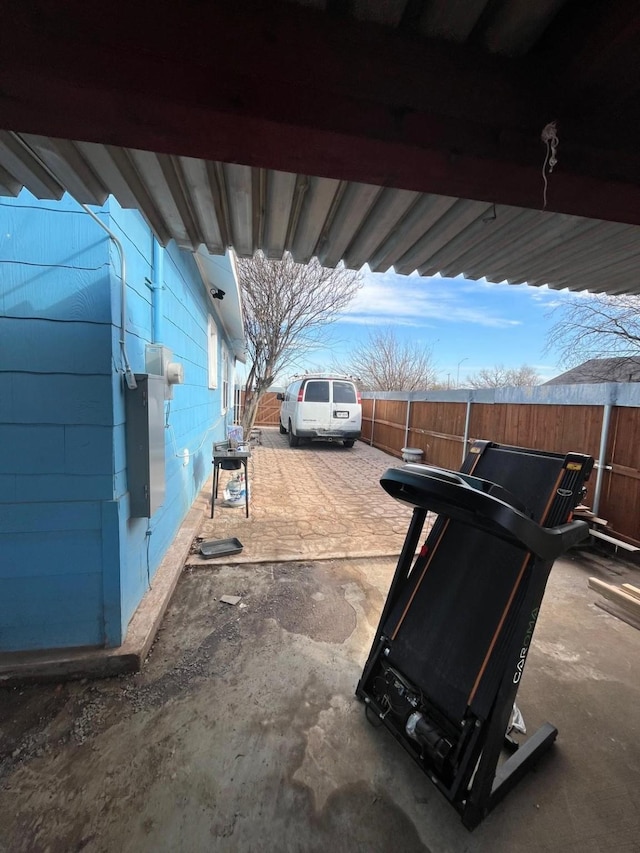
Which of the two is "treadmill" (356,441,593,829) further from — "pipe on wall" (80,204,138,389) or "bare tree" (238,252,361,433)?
"bare tree" (238,252,361,433)

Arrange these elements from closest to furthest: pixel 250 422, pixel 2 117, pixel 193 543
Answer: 1. pixel 2 117
2. pixel 193 543
3. pixel 250 422

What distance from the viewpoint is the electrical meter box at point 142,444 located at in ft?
7.65

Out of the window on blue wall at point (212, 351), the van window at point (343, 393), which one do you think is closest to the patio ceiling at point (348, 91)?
the window on blue wall at point (212, 351)

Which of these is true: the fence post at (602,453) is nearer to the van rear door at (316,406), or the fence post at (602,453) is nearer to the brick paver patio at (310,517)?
the brick paver patio at (310,517)

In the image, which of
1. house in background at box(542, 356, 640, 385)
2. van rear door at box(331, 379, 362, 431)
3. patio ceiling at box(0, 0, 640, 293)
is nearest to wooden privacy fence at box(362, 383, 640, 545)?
van rear door at box(331, 379, 362, 431)

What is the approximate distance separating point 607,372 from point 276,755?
19.3m

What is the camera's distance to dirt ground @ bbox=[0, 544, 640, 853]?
144 cm

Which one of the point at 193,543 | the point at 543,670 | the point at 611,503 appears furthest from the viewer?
the point at 611,503

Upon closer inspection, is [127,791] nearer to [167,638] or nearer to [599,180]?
[167,638]

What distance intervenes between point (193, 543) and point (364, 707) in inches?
102

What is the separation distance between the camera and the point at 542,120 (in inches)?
49.3

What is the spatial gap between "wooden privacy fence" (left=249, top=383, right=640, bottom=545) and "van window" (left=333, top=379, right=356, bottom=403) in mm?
2274

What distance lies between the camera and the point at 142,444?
236cm

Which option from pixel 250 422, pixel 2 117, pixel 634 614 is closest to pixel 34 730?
pixel 2 117
